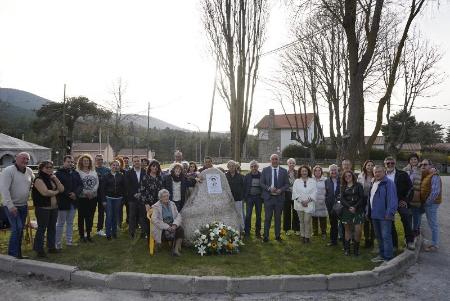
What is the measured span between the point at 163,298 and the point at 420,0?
946 centimetres

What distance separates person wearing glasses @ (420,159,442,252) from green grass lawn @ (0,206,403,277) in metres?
1.60

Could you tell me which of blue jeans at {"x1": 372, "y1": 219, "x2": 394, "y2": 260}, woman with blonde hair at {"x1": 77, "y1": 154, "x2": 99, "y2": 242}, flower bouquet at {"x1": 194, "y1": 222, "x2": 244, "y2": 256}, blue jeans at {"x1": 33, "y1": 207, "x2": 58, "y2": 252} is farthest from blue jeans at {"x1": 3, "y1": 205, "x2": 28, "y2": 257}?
blue jeans at {"x1": 372, "y1": 219, "x2": 394, "y2": 260}

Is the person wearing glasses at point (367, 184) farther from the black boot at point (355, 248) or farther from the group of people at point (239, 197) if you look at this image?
the black boot at point (355, 248)

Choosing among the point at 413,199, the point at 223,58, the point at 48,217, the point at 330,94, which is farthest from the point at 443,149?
the point at 48,217

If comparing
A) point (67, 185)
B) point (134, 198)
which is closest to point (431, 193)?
point (134, 198)

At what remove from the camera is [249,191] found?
9141mm

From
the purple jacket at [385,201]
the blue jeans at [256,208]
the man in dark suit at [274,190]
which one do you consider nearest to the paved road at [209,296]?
the purple jacket at [385,201]

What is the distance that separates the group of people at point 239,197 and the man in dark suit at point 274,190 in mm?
23

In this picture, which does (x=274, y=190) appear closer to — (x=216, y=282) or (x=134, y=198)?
(x=134, y=198)

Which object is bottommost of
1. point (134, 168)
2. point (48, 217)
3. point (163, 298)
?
point (163, 298)

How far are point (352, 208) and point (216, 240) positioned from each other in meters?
2.70

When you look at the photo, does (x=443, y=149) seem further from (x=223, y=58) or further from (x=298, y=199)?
(x=298, y=199)

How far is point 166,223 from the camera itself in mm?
7656

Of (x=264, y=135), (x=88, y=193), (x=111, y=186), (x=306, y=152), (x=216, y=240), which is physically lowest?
(x=216, y=240)
